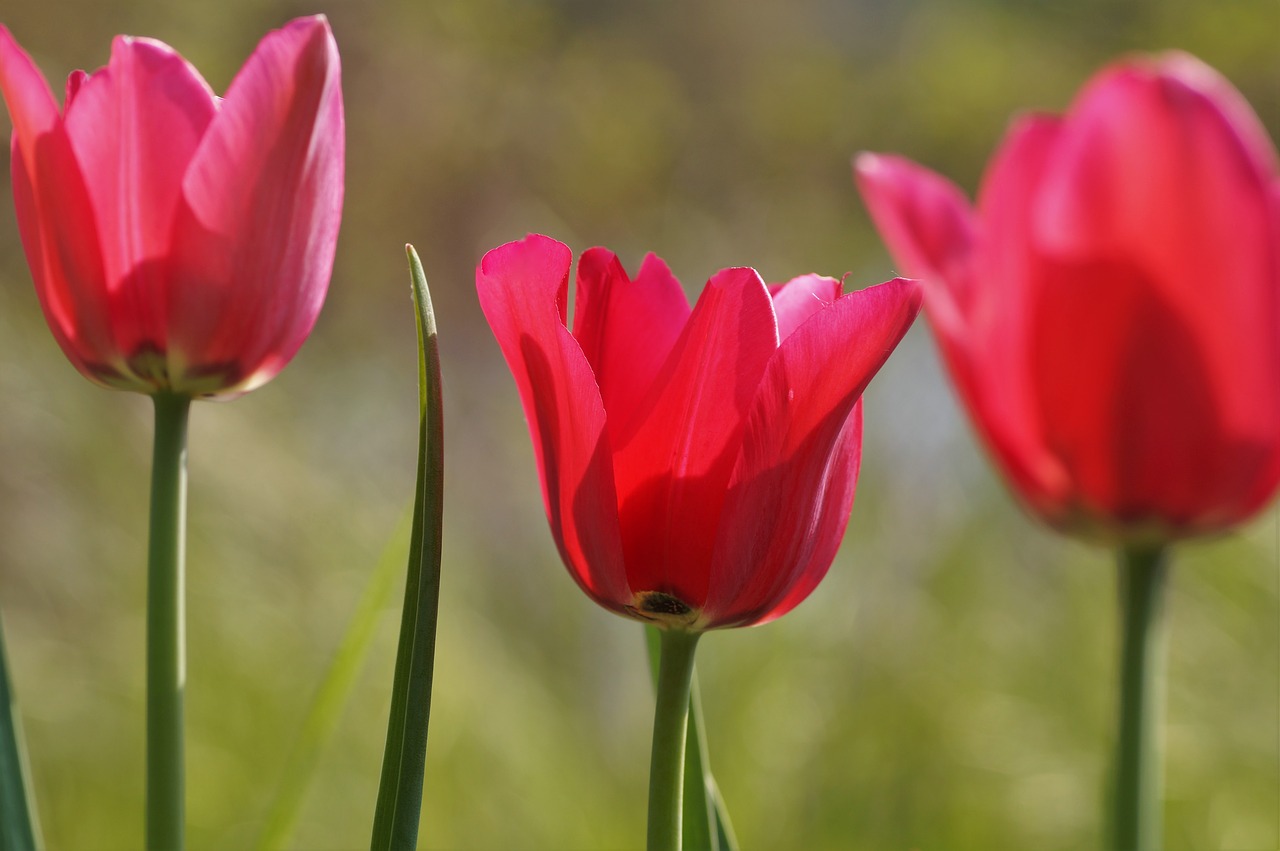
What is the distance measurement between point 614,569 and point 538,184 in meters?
2.45

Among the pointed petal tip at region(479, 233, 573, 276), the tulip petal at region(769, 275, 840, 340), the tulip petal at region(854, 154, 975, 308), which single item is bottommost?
the tulip petal at region(769, 275, 840, 340)

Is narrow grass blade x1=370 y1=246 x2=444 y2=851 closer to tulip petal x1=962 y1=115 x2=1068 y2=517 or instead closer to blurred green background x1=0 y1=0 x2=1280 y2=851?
tulip petal x1=962 y1=115 x2=1068 y2=517

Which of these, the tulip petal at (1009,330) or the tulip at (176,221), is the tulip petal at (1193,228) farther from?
the tulip at (176,221)

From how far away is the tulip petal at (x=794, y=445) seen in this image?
0.16m

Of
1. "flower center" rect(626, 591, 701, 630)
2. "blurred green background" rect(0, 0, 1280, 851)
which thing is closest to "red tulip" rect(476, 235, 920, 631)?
"flower center" rect(626, 591, 701, 630)

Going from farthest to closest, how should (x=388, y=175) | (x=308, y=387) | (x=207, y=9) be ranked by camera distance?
(x=388, y=175) < (x=207, y=9) < (x=308, y=387)

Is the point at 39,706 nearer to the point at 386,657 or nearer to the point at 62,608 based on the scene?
the point at 62,608

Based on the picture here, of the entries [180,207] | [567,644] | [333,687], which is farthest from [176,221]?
[567,644]

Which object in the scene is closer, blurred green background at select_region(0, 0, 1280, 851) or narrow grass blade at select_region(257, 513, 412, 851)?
narrow grass blade at select_region(257, 513, 412, 851)

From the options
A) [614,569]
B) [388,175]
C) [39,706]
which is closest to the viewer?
[614,569]

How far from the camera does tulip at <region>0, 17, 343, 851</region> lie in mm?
181

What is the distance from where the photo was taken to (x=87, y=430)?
0.93m

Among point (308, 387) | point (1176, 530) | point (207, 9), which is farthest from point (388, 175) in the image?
point (1176, 530)

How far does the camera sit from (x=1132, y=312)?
0.22 meters
